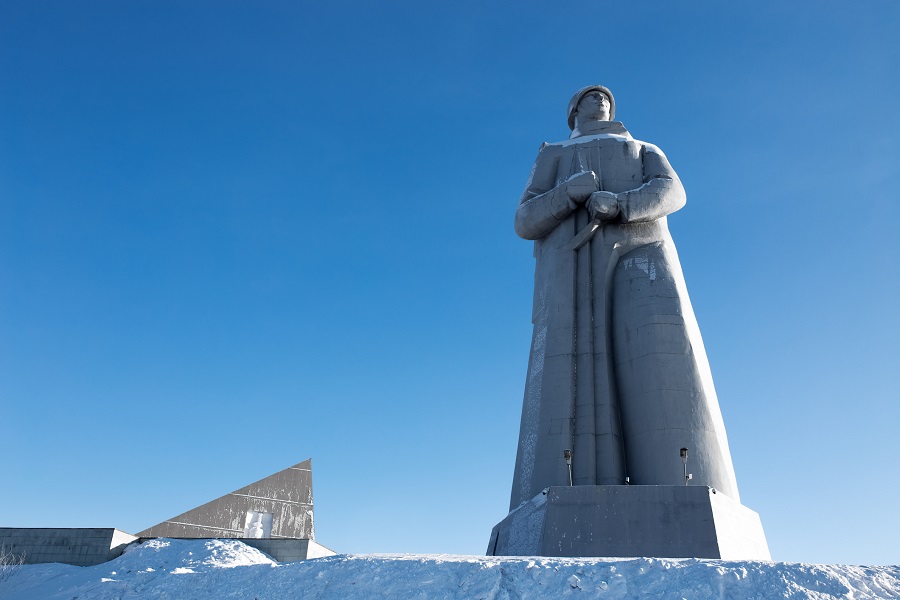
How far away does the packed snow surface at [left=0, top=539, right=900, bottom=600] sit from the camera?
541 centimetres

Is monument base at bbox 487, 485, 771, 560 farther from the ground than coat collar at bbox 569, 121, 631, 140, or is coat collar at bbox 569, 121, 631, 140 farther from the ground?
coat collar at bbox 569, 121, 631, 140

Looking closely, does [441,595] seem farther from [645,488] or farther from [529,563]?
[645,488]

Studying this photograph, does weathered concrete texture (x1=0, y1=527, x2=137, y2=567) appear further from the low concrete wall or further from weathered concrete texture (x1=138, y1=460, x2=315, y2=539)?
weathered concrete texture (x1=138, y1=460, x2=315, y2=539)

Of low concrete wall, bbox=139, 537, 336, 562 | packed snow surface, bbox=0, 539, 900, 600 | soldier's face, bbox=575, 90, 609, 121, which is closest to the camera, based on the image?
packed snow surface, bbox=0, 539, 900, 600

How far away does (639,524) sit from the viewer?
7.04 metres

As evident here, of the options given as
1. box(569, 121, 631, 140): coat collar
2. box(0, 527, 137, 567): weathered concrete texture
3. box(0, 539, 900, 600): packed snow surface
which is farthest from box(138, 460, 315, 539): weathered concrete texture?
box(569, 121, 631, 140): coat collar

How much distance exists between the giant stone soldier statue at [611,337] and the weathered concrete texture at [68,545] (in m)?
6.22

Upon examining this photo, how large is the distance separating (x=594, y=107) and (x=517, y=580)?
722 centimetres

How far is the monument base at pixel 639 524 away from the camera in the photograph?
22.6 feet

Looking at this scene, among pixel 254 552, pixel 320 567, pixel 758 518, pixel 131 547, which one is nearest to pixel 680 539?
pixel 758 518

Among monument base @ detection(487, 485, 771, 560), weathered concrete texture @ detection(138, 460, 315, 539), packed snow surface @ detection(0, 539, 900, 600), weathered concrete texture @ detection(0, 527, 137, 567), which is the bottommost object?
packed snow surface @ detection(0, 539, 900, 600)

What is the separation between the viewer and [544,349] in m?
9.23

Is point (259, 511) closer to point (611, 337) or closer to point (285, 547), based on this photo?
point (285, 547)

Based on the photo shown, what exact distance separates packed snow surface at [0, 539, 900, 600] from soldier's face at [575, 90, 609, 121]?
6.78 metres
